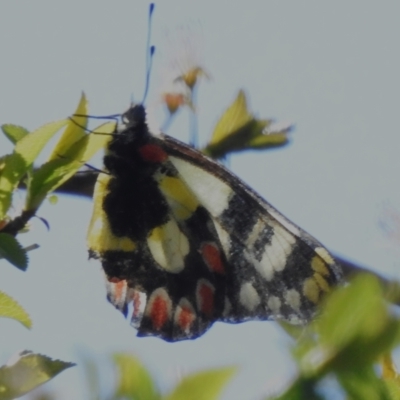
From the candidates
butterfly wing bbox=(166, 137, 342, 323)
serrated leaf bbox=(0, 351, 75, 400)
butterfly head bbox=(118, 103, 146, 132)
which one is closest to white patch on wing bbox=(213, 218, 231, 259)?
butterfly wing bbox=(166, 137, 342, 323)

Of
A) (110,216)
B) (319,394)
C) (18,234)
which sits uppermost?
(110,216)

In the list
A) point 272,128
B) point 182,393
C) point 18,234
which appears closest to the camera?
point 182,393

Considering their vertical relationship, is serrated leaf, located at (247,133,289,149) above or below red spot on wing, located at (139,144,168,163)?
below

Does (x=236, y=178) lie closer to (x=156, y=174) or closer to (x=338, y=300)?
(x=156, y=174)

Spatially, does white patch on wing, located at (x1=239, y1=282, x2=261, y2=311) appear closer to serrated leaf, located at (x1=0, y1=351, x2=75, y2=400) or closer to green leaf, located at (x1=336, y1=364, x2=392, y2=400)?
serrated leaf, located at (x1=0, y1=351, x2=75, y2=400)

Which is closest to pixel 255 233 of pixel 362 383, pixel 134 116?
pixel 134 116

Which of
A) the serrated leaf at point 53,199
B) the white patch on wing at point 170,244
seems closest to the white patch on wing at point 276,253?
the white patch on wing at point 170,244

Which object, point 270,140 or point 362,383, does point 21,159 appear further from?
point 362,383

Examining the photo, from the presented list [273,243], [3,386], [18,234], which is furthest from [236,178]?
[3,386]
